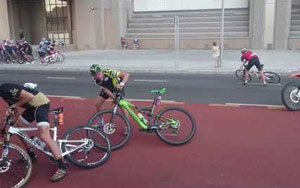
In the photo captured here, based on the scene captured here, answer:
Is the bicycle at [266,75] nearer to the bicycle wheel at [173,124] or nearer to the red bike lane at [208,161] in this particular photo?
the red bike lane at [208,161]

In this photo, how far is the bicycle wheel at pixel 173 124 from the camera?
20.1 feet

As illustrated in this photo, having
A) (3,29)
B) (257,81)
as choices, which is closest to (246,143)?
(257,81)

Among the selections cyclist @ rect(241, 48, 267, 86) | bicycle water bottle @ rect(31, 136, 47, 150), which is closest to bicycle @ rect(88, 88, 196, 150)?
bicycle water bottle @ rect(31, 136, 47, 150)

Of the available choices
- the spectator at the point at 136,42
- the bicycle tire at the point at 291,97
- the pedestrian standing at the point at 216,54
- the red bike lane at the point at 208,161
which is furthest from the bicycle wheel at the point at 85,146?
the spectator at the point at 136,42

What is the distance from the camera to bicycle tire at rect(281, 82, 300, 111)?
8.59 meters

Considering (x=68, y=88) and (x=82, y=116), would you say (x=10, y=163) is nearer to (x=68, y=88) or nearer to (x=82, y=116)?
(x=82, y=116)

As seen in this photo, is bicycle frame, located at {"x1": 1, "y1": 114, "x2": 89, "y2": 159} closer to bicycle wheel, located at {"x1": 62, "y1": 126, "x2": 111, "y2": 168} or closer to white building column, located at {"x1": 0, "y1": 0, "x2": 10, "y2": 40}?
bicycle wheel, located at {"x1": 62, "y1": 126, "x2": 111, "y2": 168}

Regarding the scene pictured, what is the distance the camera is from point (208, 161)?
5500mm

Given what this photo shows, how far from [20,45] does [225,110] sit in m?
16.8

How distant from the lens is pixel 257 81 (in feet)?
45.2

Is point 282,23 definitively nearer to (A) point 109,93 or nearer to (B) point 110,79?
(B) point 110,79

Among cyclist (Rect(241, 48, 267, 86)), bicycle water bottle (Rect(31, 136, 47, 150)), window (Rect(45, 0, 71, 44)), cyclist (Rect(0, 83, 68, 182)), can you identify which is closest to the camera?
cyclist (Rect(0, 83, 68, 182))

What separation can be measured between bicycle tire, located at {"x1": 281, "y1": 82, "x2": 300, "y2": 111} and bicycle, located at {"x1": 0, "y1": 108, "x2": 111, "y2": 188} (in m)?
5.10

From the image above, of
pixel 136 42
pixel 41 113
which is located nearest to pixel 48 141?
pixel 41 113
